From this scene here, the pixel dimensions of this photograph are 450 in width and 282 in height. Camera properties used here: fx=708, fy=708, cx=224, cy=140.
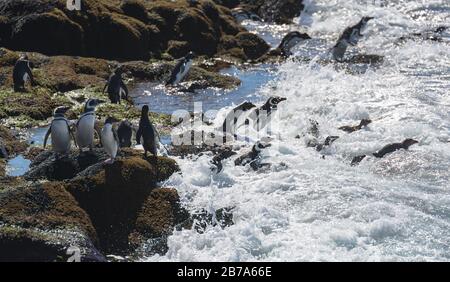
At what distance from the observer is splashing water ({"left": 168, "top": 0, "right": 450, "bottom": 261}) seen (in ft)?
33.2

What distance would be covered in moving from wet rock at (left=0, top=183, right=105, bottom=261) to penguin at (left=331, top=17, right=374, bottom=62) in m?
15.6

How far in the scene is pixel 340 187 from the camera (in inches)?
481

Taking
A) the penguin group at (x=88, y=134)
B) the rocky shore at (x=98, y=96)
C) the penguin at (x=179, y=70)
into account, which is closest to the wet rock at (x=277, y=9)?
the rocky shore at (x=98, y=96)

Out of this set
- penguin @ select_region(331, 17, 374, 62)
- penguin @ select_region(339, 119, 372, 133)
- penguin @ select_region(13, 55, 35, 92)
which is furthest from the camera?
penguin @ select_region(331, 17, 374, 62)

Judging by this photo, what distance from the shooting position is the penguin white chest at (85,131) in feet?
40.8

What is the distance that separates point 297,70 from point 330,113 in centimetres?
547

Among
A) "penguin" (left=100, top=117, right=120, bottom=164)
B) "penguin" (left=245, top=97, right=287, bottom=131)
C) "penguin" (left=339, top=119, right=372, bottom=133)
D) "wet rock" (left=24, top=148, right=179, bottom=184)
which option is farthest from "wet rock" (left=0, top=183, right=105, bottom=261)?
"penguin" (left=339, top=119, right=372, bottom=133)

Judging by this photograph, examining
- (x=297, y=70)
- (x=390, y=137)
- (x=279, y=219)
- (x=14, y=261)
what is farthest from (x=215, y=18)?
(x=14, y=261)

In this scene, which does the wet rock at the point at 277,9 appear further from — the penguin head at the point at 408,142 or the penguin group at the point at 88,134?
the penguin group at the point at 88,134

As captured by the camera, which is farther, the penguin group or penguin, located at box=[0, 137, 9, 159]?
penguin, located at box=[0, 137, 9, 159]

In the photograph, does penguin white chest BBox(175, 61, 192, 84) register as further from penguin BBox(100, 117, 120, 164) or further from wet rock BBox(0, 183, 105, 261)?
wet rock BBox(0, 183, 105, 261)

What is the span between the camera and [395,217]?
1091 centimetres

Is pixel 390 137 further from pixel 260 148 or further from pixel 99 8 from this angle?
pixel 99 8

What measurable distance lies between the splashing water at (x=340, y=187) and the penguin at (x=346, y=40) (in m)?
4.06
